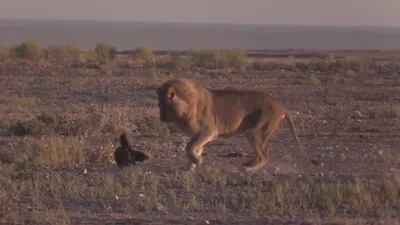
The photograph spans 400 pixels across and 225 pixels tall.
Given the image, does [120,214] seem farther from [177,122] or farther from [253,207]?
[177,122]

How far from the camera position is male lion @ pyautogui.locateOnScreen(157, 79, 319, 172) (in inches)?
587

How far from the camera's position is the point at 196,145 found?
49.6 ft

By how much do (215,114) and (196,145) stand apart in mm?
800

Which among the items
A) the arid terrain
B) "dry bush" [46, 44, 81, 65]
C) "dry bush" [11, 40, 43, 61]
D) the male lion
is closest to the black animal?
the arid terrain

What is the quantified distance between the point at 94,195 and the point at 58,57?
180 ft

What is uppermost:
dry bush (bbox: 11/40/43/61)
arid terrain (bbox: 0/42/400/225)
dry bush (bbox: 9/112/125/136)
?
dry bush (bbox: 11/40/43/61)

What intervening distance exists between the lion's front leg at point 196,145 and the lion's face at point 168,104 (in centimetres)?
52

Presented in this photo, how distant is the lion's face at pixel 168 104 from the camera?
48.3ft

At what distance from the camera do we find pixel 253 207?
40.4 ft

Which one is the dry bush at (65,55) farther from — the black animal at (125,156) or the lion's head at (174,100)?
the lion's head at (174,100)

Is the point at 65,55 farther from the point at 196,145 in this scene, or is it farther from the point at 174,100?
the point at 174,100

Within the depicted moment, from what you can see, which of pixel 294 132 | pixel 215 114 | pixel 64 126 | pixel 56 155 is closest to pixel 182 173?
pixel 215 114

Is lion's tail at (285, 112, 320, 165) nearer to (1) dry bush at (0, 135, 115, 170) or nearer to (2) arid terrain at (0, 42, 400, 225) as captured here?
(2) arid terrain at (0, 42, 400, 225)

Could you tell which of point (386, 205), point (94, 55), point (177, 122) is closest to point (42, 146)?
point (177, 122)
